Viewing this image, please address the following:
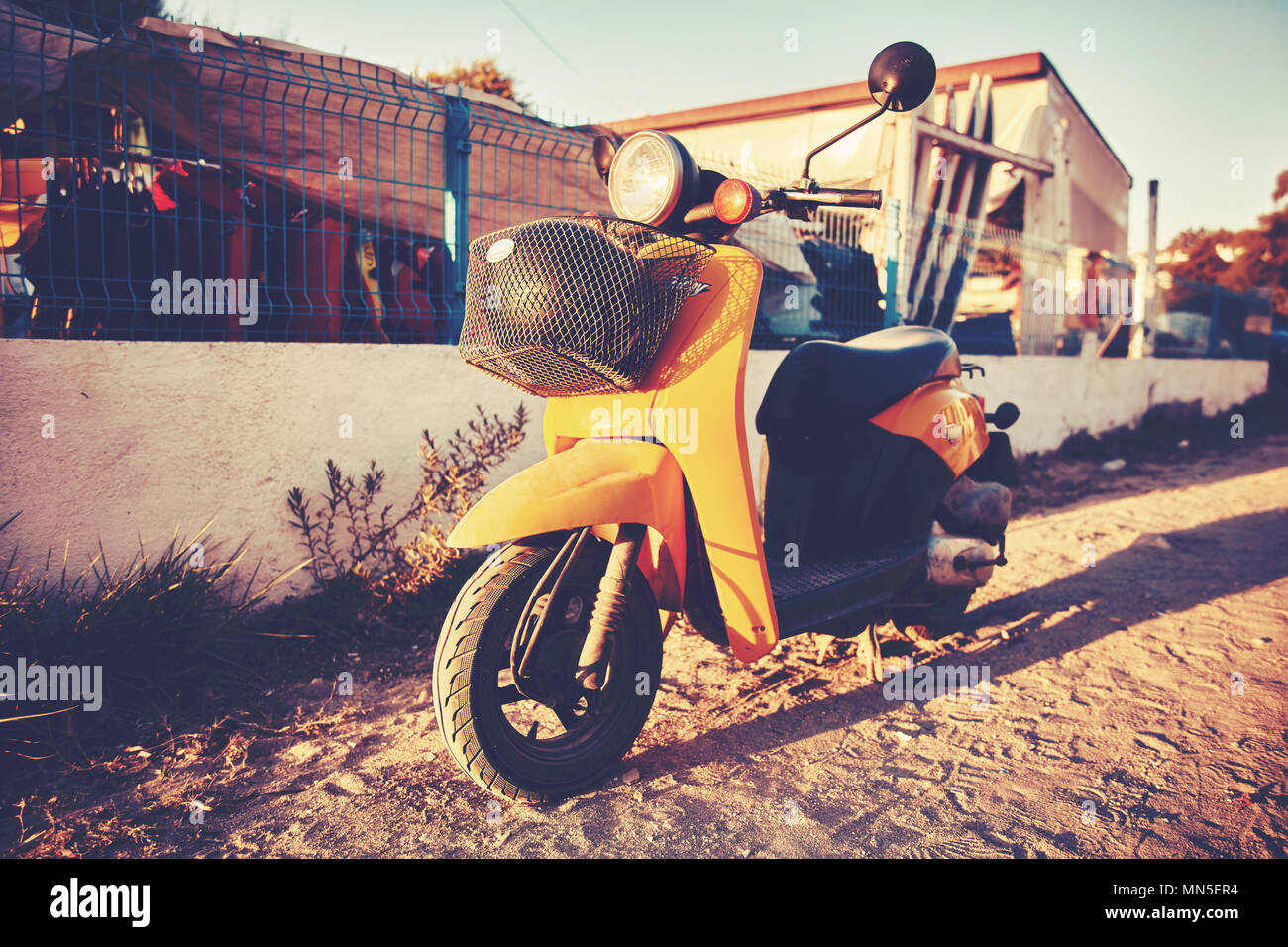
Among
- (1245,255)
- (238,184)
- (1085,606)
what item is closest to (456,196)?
(238,184)

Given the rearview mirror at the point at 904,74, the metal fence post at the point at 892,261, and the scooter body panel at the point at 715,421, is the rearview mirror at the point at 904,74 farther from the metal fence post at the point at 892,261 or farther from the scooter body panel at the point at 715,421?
the metal fence post at the point at 892,261

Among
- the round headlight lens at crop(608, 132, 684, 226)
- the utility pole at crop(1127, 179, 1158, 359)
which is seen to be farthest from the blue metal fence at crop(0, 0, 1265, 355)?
the utility pole at crop(1127, 179, 1158, 359)

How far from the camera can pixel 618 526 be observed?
2.37 meters

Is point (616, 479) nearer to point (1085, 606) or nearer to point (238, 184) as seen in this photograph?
point (1085, 606)

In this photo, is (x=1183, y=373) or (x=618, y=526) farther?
(x=1183, y=373)

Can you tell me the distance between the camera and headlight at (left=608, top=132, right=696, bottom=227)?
2270 millimetres

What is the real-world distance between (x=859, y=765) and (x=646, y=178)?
1.88m

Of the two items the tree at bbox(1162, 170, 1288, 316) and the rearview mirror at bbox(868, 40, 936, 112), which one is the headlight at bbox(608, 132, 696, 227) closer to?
the rearview mirror at bbox(868, 40, 936, 112)

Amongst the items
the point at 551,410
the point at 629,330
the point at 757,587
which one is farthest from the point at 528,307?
the point at 757,587

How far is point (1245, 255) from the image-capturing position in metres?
28.8

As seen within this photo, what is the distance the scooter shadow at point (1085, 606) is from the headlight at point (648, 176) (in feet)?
5.40

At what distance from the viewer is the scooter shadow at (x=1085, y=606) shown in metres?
2.78
